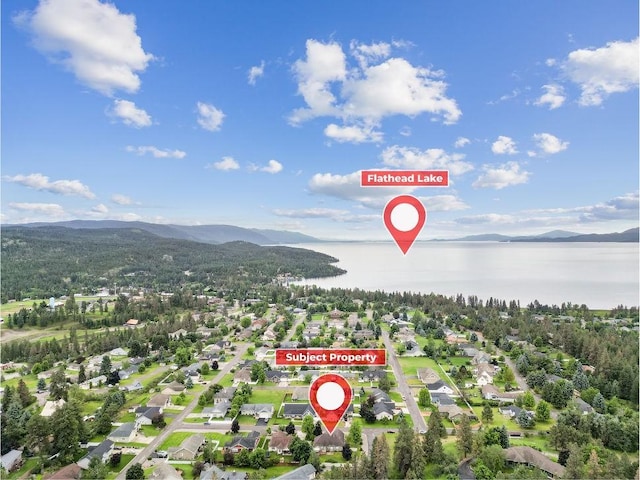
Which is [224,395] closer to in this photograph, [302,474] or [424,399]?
[302,474]

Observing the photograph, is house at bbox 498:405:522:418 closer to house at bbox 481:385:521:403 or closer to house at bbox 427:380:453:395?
house at bbox 481:385:521:403

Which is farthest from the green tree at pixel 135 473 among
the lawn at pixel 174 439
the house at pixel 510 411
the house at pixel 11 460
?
the house at pixel 510 411

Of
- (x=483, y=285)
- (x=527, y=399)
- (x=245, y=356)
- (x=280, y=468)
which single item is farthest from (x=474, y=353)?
(x=483, y=285)

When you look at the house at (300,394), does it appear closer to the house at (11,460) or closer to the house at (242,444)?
the house at (242,444)

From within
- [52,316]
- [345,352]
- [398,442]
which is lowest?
[52,316]

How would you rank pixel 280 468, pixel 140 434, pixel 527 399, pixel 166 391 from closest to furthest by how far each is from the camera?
pixel 280 468 → pixel 140 434 → pixel 527 399 → pixel 166 391

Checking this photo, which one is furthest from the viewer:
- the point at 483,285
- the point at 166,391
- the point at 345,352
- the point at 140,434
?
the point at 483,285

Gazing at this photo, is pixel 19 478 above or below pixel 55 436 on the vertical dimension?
below

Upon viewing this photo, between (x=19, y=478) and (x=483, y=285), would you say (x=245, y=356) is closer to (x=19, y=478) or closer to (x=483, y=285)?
(x=19, y=478)
